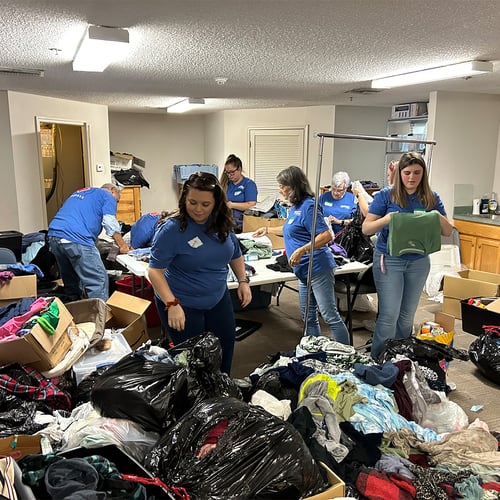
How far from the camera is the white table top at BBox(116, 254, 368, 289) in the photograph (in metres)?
3.34

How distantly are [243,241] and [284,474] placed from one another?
2743 mm

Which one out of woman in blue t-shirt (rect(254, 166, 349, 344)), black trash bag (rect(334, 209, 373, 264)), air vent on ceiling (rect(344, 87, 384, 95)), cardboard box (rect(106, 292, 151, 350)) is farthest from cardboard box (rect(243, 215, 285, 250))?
cardboard box (rect(106, 292, 151, 350))

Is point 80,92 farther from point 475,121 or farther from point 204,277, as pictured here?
point 475,121

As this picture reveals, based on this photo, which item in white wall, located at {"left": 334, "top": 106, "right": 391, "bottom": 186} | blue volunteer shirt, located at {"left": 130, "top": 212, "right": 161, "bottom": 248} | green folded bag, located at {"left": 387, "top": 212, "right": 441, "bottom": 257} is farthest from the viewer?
white wall, located at {"left": 334, "top": 106, "right": 391, "bottom": 186}

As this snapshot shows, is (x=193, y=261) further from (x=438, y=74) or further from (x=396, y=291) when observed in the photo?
(x=438, y=74)

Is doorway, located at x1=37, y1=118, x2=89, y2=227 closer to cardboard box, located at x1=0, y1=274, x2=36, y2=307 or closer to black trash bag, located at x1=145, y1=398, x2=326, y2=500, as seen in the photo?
cardboard box, located at x1=0, y1=274, x2=36, y2=307

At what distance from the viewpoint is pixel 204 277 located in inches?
92.4

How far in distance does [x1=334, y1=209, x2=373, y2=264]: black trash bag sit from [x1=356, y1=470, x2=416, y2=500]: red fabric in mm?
2474

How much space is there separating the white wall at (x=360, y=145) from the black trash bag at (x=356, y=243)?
2758mm

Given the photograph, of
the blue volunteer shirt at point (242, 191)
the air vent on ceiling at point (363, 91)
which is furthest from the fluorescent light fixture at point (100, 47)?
the air vent on ceiling at point (363, 91)

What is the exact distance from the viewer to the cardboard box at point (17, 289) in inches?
139

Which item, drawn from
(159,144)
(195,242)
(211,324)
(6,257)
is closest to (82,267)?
(6,257)

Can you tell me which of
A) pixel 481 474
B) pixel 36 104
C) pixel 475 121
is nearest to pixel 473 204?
pixel 475 121

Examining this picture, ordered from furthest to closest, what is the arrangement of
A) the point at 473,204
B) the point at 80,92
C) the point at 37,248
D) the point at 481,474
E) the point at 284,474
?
the point at 473,204 < the point at 80,92 < the point at 37,248 < the point at 481,474 < the point at 284,474
